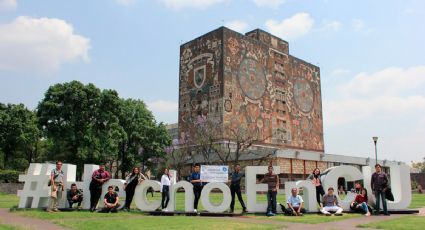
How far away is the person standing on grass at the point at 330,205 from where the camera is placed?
48.0 feet

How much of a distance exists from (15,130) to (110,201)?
111 feet

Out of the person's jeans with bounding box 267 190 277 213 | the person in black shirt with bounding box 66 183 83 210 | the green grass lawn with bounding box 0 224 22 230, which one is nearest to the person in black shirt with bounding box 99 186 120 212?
the person in black shirt with bounding box 66 183 83 210

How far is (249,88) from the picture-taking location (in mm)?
56719

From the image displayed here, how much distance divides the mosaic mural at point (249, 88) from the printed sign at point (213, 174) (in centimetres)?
3272

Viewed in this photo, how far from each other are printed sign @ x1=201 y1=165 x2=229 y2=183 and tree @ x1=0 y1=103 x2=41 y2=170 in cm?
3173

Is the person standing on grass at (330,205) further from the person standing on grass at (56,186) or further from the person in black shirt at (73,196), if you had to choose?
the person standing on grass at (56,186)

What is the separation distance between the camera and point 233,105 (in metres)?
53.9

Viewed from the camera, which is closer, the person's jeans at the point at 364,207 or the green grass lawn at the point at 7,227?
the green grass lawn at the point at 7,227

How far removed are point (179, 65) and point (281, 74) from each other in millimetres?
16517

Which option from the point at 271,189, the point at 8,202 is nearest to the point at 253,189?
the point at 271,189

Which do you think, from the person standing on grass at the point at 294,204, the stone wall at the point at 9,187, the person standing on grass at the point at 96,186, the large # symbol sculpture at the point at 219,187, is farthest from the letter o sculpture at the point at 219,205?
the stone wall at the point at 9,187

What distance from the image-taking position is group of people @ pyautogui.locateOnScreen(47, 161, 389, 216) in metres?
14.8

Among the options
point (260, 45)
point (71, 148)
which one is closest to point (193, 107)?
point (260, 45)

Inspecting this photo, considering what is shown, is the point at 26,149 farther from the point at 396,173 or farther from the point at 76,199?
the point at 396,173
